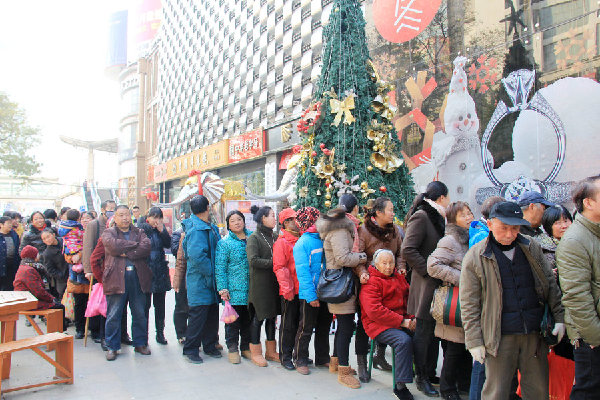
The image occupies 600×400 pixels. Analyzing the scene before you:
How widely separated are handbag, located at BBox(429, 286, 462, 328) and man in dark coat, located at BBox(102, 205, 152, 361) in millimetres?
3501

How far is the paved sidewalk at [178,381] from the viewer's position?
4.06m

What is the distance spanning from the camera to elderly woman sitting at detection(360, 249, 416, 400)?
389cm

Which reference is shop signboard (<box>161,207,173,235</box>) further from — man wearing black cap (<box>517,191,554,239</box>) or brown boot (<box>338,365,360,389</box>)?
man wearing black cap (<box>517,191,554,239</box>)

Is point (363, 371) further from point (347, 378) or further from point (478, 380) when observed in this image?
point (478, 380)

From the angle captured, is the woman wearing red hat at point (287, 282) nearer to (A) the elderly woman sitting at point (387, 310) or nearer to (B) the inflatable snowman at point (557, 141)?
(A) the elderly woman sitting at point (387, 310)

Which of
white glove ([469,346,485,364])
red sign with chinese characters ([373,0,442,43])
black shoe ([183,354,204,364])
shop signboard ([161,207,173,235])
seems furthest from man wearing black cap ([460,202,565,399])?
shop signboard ([161,207,173,235])

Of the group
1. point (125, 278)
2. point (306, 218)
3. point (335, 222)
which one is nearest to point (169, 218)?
point (125, 278)

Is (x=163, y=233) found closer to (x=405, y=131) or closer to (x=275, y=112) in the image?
(x=405, y=131)

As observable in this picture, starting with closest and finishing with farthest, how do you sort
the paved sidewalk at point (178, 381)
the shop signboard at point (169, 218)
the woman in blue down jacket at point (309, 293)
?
the paved sidewalk at point (178, 381) → the woman in blue down jacket at point (309, 293) → the shop signboard at point (169, 218)

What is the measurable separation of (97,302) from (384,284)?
3.57m

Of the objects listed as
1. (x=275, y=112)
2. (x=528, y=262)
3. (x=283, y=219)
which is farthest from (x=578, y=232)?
(x=275, y=112)

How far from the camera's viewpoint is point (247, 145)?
1775cm

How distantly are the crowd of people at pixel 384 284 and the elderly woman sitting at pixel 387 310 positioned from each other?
1 cm

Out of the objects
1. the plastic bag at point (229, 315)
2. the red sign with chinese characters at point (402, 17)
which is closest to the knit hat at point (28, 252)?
the plastic bag at point (229, 315)
